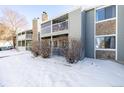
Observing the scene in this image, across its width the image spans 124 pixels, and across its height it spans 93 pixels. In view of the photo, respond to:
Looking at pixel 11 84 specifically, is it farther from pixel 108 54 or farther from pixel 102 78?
pixel 108 54

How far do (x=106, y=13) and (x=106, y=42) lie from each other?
1.84 metres

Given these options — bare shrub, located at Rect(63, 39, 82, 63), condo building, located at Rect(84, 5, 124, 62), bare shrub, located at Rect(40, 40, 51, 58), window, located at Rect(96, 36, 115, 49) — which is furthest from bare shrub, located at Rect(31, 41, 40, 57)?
window, located at Rect(96, 36, 115, 49)

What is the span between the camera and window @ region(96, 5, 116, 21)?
881 centimetres

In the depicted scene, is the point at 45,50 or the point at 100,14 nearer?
the point at 100,14

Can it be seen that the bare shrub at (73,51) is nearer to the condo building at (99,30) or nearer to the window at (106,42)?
the condo building at (99,30)

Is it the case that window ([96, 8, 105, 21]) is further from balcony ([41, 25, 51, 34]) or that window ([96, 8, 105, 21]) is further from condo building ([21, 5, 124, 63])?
balcony ([41, 25, 51, 34])

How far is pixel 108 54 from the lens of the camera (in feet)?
29.9

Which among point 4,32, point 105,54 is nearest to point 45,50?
point 4,32

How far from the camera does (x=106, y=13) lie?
9289 mm

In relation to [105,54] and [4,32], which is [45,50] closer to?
[4,32]
